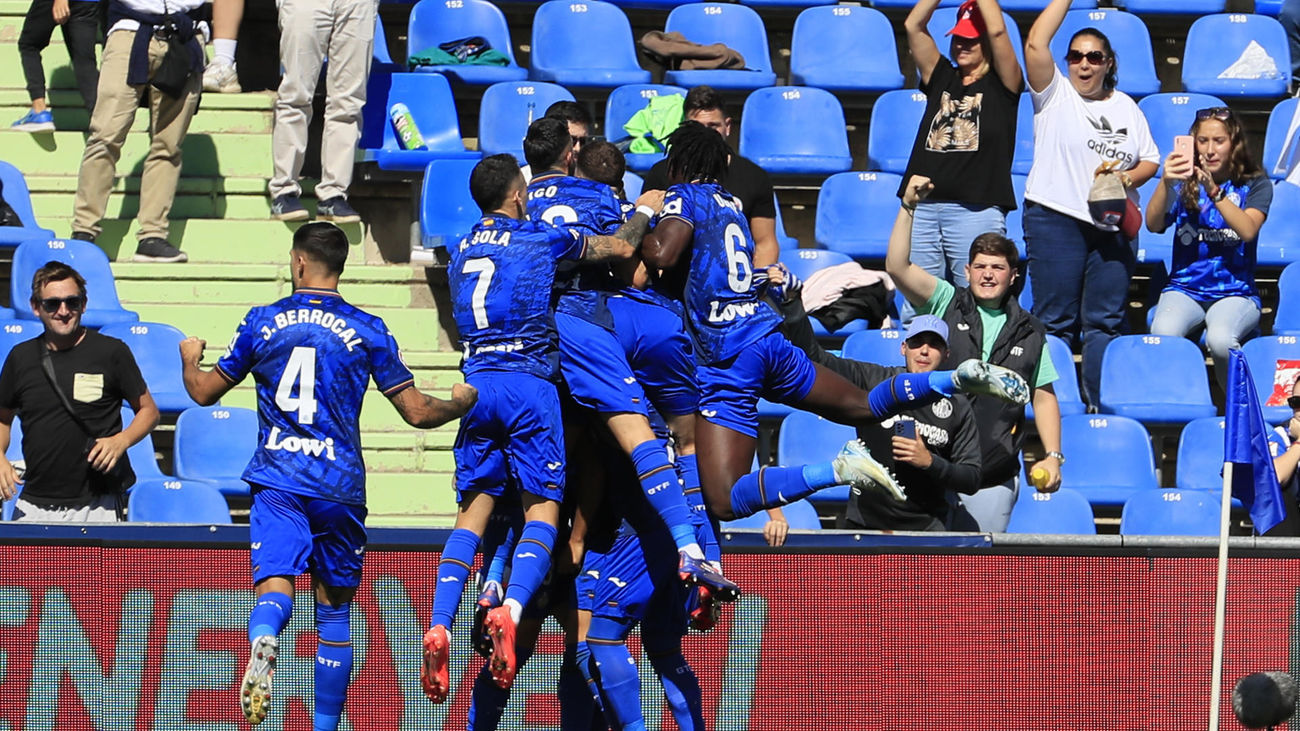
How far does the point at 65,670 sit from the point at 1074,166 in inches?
232

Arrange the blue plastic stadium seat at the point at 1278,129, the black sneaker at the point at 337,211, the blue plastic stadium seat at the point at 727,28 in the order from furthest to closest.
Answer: the blue plastic stadium seat at the point at 727,28, the blue plastic stadium seat at the point at 1278,129, the black sneaker at the point at 337,211

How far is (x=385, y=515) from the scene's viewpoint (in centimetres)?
978

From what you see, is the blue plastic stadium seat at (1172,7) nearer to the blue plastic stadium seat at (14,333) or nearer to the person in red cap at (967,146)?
the person in red cap at (967,146)

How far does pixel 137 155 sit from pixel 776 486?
5897mm

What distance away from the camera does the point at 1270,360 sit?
404 inches

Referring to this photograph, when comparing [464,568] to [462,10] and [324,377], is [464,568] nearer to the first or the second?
[324,377]

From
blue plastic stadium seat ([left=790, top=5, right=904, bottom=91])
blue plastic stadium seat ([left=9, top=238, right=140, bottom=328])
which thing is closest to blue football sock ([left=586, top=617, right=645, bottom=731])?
blue plastic stadium seat ([left=9, top=238, right=140, bottom=328])

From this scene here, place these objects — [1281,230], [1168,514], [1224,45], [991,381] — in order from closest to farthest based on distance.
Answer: [991,381] → [1168,514] → [1281,230] → [1224,45]

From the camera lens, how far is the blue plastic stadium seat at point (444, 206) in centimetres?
1059

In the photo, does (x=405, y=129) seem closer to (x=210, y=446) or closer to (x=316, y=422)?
(x=210, y=446)

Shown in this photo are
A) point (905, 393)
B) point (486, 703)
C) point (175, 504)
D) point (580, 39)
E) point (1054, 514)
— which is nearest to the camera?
point (486, 703)

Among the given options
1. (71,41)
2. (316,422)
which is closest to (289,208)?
(71,41)

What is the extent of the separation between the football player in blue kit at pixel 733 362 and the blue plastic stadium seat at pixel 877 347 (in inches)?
83.1

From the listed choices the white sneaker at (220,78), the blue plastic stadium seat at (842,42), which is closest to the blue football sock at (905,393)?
the blue plastic stadium seat at (842,42)
